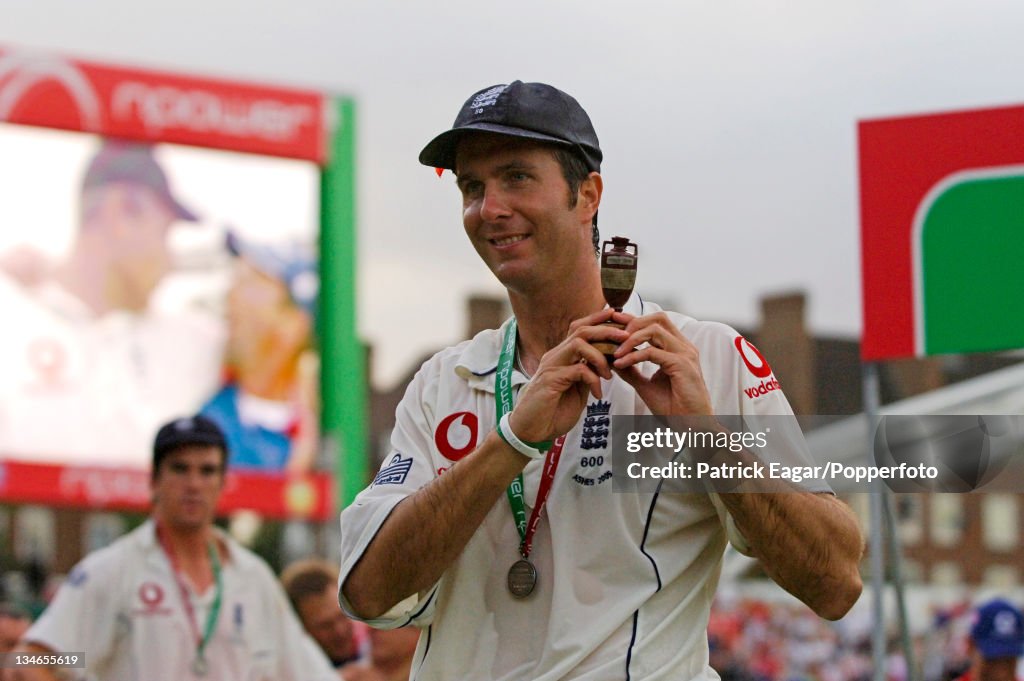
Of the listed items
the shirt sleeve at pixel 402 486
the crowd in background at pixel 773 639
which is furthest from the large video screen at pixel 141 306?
the shirt sleeve at pixel 402 486

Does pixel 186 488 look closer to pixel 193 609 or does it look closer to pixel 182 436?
pixel 182 436

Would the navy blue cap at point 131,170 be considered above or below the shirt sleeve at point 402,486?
above

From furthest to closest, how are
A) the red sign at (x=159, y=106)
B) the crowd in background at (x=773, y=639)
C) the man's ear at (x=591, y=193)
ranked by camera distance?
the red sign at (x=159, y=106), the crowd in background at (x=773, y=639), the man's ear at (x=591, y=193)

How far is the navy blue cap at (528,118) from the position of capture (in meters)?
2.99

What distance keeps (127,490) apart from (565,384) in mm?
22376

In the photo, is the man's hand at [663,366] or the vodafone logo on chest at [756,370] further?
the vodafone logo on chest at [756,370]

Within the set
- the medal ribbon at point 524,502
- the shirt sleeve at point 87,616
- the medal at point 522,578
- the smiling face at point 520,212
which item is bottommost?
the shirt sleeve at point 87,616

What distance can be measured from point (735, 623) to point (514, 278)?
2734 centimetres

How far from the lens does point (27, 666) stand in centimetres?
571

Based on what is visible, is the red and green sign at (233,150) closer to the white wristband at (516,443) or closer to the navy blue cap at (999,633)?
the navy blue cap at (999,633)

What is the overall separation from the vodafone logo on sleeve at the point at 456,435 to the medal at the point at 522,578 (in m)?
0.27

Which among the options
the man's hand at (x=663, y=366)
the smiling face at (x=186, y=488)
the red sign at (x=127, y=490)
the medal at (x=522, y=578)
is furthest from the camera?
→ the red sign at (x=127, y=490)

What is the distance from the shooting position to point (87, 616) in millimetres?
5699

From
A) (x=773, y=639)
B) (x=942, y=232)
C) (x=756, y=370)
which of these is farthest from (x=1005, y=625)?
(x=773, y=639)
